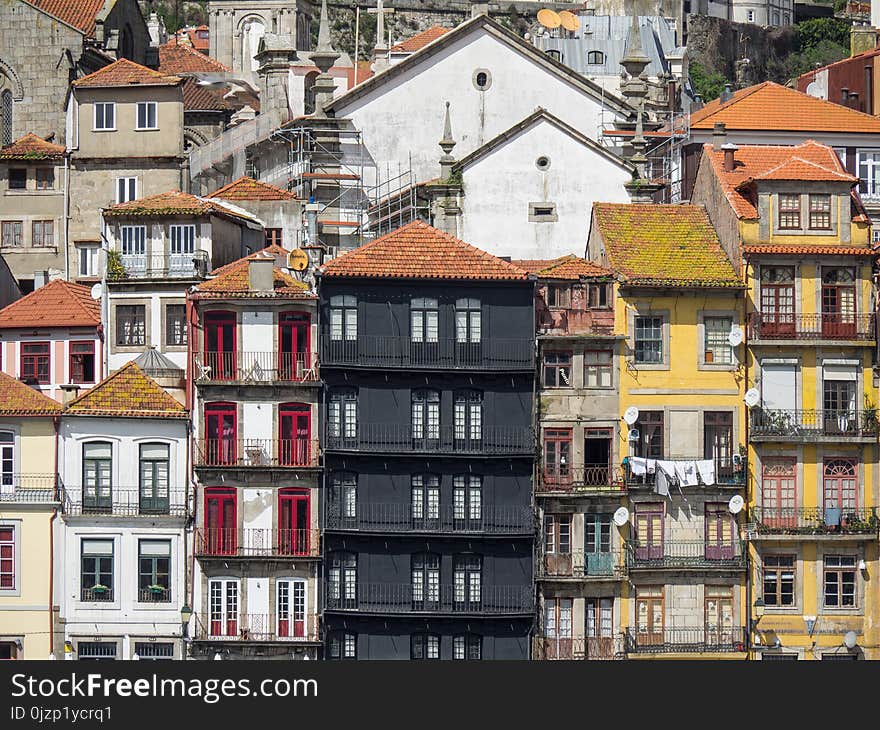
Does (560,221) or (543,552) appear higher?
(560,221)

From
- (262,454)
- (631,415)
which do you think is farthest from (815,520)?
(262,454)

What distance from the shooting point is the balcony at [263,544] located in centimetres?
9338

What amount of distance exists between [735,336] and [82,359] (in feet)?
70.0

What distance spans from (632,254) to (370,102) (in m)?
18.8

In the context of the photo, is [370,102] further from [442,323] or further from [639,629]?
[639,629]

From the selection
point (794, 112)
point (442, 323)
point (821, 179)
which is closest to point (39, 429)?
point (442, 323)

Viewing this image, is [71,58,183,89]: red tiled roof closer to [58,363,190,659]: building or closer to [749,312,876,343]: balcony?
[58,363,190,659]: building

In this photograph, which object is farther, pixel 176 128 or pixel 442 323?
pixel 176 128

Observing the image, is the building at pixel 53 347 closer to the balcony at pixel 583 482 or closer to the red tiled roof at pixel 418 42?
the balcony at pixel 583 482

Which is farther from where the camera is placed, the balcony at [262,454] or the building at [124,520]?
the balcony at [262,454]

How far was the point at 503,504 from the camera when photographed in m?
93.8

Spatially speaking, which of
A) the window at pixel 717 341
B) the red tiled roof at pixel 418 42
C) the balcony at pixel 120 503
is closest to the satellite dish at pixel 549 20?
the red tiled roof at pixel 418 42

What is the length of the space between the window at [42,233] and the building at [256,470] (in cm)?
1782

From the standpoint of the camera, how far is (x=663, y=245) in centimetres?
9756
